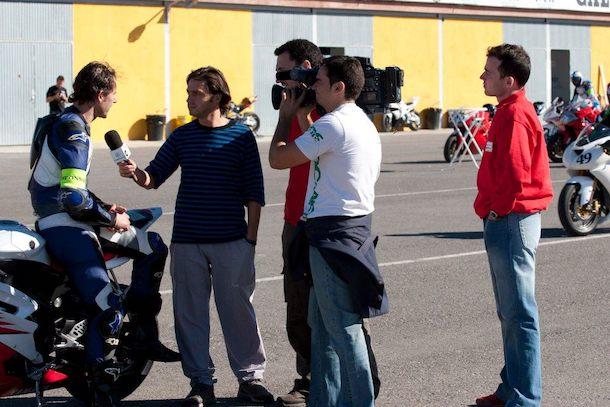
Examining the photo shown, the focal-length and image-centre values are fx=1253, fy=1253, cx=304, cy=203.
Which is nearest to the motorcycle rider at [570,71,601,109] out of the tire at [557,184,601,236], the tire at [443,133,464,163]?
the tire at [443,133,464,163]

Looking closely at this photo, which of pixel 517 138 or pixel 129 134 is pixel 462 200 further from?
pixel 129 134

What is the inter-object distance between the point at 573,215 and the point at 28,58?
2133 cm

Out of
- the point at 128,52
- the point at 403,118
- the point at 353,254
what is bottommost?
the point at 353,254

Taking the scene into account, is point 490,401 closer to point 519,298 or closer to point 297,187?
point 519,298

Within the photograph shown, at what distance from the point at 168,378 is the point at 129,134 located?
1068 inches

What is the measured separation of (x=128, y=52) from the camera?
1335 inches

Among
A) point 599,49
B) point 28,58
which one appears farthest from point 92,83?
point 599,49

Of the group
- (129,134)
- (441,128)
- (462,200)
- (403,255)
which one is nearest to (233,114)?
(129,134)

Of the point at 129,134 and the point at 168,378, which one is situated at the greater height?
the point at 129,134

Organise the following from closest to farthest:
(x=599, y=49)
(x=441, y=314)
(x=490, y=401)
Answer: (x=490, y=401), (x=441, y=314), (x=599, y=49)

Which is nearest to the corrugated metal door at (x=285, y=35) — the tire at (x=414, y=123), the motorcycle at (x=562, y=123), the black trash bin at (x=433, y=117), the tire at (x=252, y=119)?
the tire at (x=252, y=119)

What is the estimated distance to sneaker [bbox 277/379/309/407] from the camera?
679 centimetres

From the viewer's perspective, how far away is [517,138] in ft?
20.7

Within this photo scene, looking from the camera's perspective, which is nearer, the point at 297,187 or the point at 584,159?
the point at 297,187
